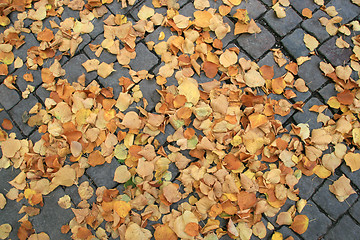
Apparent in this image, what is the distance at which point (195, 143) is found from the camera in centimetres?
233

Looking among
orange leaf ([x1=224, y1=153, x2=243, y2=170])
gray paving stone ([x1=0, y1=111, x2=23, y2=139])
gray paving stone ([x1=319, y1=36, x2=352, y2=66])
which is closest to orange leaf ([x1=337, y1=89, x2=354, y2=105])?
gray paving stone ([x1=319, y1=36, x2=352, y2=66])

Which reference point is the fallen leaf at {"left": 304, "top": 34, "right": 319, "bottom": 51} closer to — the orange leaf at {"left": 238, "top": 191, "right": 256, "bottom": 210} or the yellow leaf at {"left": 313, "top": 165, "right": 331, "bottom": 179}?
the yellow leaf at {"left": 313, "top": 165, "right": 331, "bottom": 179}

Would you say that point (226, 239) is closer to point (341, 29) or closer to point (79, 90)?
point (79, 90)

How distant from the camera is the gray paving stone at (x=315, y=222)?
2221 millimetres

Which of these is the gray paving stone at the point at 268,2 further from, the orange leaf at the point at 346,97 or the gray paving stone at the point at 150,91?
the gray paving stone at the point at 150,91

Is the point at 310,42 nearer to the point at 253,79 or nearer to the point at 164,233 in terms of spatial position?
the point at 253,79

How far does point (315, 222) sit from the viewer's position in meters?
2.24

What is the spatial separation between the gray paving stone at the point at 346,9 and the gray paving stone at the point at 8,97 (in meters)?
2.94

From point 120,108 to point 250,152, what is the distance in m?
1.12

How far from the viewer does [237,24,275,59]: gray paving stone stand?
261cm

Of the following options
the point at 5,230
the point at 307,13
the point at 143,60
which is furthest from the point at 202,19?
the point at 5,230

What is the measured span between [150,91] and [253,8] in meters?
1.24

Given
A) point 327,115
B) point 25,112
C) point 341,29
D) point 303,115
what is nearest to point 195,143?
point 303,115

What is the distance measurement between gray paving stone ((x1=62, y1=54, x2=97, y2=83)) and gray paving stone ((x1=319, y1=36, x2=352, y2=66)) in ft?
6.75
